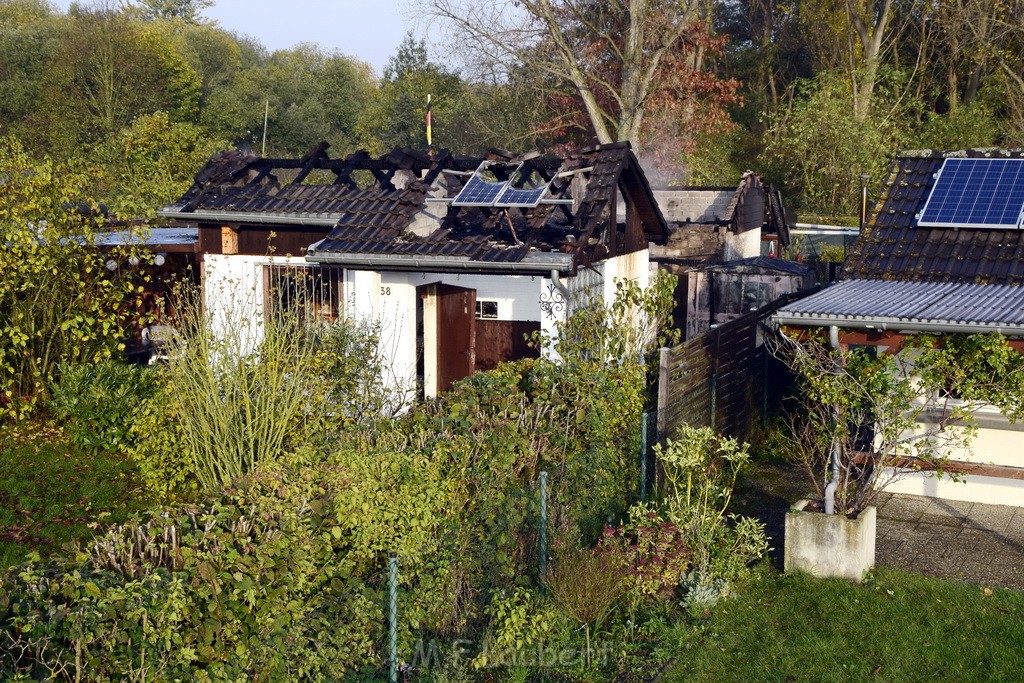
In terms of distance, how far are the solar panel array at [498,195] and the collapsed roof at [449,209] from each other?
0.03 meters

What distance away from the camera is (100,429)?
42.0 feet

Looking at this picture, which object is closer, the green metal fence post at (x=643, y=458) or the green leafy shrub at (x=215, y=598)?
the green leafy shrub at (x=215, y=598)

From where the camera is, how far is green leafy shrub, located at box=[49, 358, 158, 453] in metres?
12.7

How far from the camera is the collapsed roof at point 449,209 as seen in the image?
43.8ft

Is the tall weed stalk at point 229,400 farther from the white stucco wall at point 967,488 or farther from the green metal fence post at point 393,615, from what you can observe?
the white stucco wall at point 967,488

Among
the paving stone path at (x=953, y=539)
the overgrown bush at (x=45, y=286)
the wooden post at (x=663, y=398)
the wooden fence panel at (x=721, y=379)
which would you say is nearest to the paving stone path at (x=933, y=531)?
the paving stone path at (x=953, y=539)

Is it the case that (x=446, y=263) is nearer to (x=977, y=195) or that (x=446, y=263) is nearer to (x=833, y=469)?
(x=833, y=469)

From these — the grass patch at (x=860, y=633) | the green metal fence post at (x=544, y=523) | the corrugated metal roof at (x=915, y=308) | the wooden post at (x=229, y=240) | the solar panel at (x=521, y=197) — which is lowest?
the grass patch at (x=860, y=633)

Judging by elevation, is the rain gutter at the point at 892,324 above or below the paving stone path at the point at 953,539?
above

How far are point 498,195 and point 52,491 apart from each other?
6484mm

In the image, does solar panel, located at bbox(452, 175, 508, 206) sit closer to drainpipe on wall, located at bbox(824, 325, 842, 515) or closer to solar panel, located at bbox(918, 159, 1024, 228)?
drainpipe on wall, located at bbox(824, 325, 842, 515)

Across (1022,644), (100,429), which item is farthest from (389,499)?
(100,429)

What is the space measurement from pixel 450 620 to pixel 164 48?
1875 inches

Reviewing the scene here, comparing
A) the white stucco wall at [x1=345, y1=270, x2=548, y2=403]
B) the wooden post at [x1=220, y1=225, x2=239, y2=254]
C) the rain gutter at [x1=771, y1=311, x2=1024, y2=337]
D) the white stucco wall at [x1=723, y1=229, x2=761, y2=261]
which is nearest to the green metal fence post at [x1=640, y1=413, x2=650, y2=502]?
the rain gutter at [x1=771, y1=311, x2=1024, y2=337]
